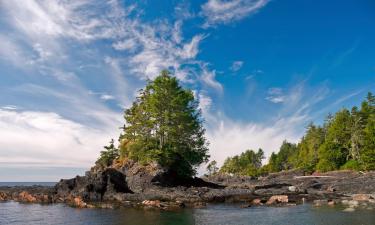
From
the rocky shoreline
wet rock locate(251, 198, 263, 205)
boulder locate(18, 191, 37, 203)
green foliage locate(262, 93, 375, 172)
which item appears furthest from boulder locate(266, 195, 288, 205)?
green foliage locate(262, 93, 375, 172)

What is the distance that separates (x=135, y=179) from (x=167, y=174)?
19.0 ft

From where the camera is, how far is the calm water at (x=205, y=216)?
31.9 meters

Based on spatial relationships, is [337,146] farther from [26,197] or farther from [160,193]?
[26,197]

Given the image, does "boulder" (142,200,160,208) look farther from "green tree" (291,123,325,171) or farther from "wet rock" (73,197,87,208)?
"green tree" (291,123,325,171)

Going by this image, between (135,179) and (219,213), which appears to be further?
(135,179)

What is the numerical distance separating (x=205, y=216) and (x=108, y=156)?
2035 inches

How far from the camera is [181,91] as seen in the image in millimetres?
70438

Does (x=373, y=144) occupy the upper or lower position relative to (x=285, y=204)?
upper

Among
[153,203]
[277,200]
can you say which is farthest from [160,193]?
[277,200]

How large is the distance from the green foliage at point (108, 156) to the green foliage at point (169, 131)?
1650 centimetres

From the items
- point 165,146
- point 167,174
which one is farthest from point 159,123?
point 167,174

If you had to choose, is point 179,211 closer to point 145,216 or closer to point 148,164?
point 145,216

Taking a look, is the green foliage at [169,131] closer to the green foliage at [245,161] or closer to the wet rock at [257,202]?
the wet rock at [257,202]

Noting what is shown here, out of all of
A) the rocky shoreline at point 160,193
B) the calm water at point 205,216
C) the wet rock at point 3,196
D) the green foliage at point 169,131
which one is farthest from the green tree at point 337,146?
the wet rock at point 3,196
